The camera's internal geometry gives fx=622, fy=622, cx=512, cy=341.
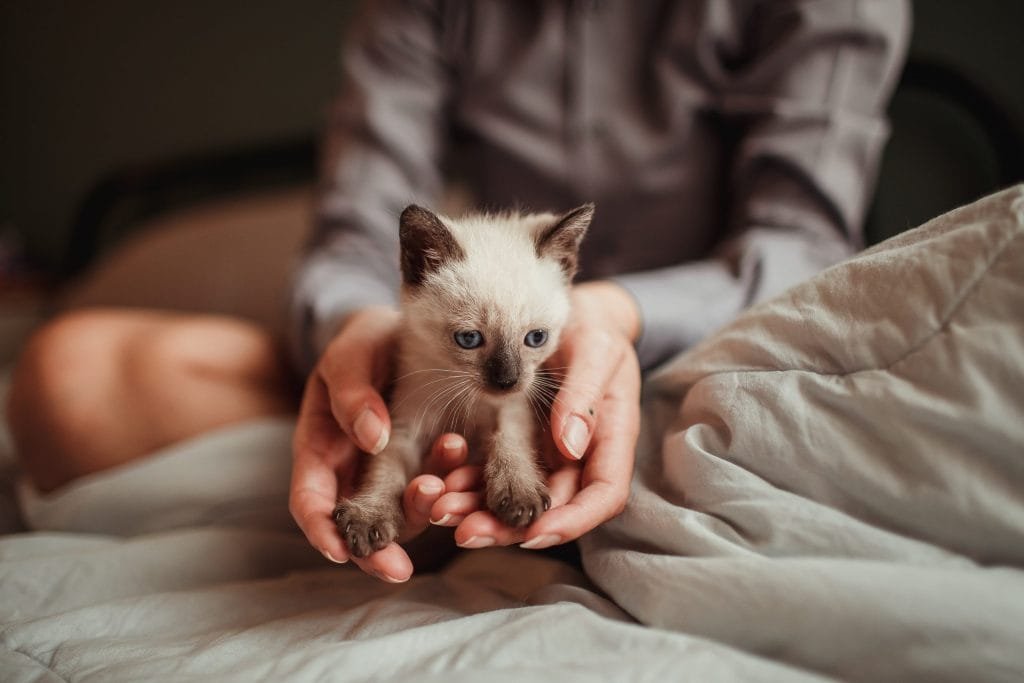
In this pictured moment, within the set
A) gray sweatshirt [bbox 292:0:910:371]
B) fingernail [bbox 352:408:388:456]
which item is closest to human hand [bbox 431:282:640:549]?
fingernail [bbox 352:408:388:456]

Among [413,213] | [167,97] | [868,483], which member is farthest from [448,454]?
[167,97]

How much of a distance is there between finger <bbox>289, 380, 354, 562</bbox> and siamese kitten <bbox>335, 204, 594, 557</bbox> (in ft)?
0.15

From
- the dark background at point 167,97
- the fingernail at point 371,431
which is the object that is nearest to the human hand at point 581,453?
the fingernail at point 371,431

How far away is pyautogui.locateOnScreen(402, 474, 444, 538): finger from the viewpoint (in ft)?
2.59

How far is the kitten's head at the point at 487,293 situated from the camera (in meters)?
0.91

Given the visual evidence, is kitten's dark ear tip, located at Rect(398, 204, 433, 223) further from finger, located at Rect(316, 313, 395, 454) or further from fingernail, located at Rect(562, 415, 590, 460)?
fingernail, located at Rect(562, 415, 590, 460)

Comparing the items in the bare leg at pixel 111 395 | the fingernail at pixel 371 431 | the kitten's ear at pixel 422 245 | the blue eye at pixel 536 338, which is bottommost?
the bare leg at pixel 111 395

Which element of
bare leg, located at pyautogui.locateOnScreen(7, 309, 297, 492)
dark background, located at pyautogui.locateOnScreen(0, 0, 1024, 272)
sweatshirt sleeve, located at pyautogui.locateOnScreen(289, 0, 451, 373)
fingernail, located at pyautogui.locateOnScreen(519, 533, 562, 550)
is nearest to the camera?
fingernail, located at pyautogui.locateOnScreen(519, 533, 562, 550)

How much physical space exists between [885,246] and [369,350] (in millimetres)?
747

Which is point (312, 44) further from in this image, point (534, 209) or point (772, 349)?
point (772, 349)

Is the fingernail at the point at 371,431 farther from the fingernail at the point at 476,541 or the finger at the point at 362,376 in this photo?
the fingernail at the point at 476,541

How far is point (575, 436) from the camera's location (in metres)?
0.80

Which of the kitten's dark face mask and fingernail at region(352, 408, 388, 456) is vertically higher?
the kitten's dark face mask

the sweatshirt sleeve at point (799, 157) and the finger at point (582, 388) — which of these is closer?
the finger at point (582, 388)
